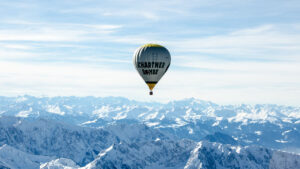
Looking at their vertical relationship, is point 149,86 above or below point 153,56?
below

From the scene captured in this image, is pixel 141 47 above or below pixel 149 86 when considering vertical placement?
above

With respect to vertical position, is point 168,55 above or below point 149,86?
above
